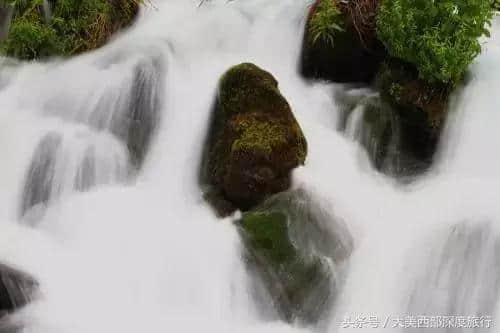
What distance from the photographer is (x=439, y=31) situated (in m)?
5.24

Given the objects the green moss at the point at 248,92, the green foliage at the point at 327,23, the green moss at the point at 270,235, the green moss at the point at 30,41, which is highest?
the green foliage at the point at 327,23

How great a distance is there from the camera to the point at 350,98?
6109 mm

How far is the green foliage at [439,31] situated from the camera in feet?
17.0

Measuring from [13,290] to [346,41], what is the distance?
418cm

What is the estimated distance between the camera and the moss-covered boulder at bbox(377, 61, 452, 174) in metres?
5.62

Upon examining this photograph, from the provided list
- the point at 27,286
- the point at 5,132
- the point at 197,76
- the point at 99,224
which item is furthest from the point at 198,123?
the point at 27,286

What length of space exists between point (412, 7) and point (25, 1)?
491 cm

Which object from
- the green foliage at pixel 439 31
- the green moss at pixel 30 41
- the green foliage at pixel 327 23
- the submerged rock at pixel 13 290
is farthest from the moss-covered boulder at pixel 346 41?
the submerged rock at pixel 13 290

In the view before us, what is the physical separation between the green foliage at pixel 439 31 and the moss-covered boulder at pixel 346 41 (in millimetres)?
679

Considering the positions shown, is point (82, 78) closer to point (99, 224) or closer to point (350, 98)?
point (99, 224)

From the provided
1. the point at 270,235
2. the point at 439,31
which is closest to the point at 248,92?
the point at 270,235

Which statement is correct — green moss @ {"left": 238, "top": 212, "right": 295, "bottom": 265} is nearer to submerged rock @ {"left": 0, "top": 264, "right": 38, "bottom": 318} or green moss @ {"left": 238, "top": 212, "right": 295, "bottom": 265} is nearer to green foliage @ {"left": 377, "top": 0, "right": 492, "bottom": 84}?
submerged rock @ {"left": 0, "top": 264, "right": 38, "bottom": 318}

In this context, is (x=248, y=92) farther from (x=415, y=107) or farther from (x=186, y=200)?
(x=415, y=107)

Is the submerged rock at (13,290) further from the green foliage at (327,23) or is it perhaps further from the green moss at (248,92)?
the green foliage at (327,23)
